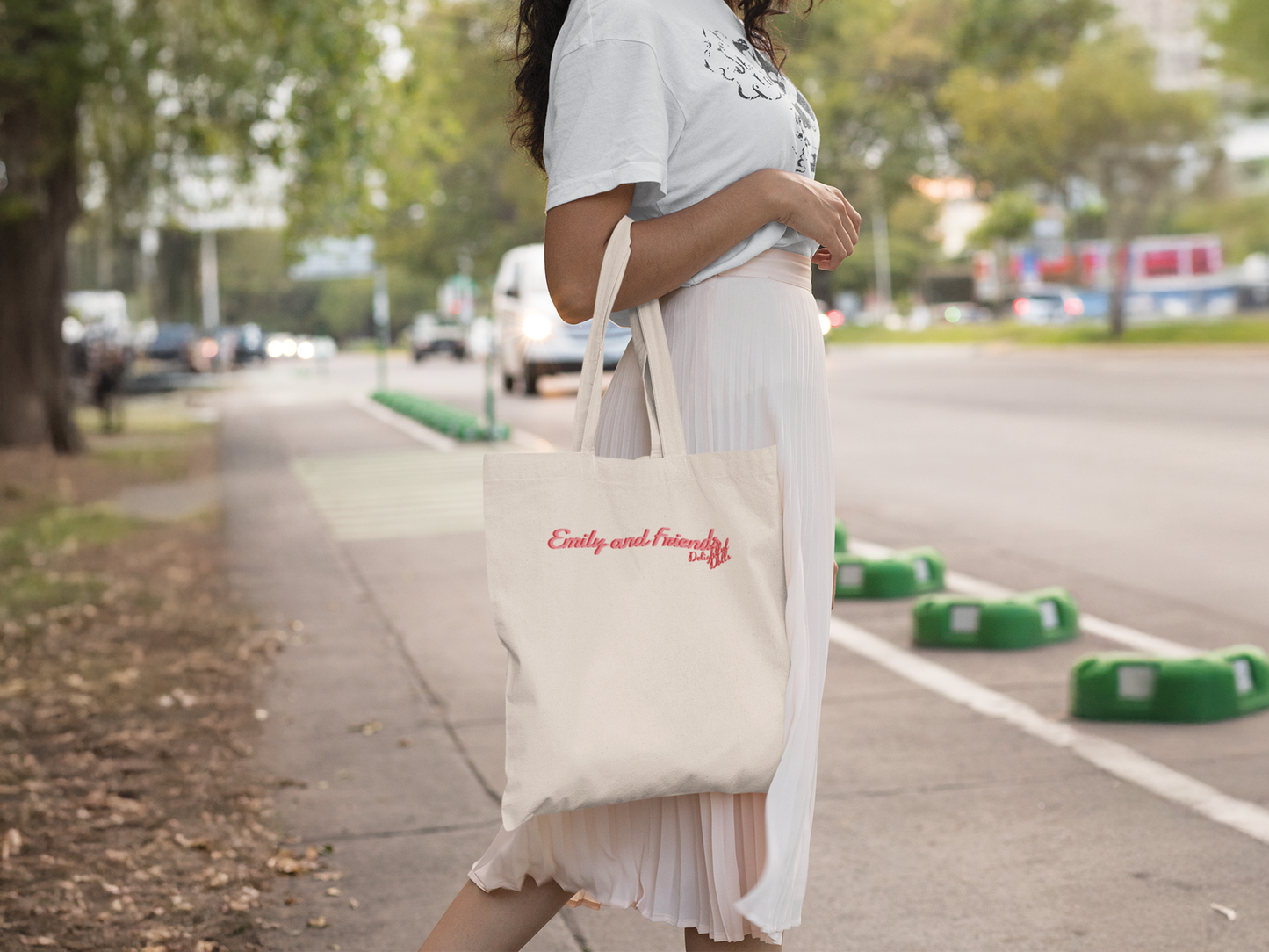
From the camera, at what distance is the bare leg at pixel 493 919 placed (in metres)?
2.01

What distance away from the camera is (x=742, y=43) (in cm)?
200

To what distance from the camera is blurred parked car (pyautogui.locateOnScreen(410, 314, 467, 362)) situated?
55.5 metres

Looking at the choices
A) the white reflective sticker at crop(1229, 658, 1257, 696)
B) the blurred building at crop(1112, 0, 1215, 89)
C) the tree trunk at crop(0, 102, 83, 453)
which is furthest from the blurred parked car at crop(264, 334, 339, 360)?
the white reflective sticker at crop(1229, 658, 1257, 696)

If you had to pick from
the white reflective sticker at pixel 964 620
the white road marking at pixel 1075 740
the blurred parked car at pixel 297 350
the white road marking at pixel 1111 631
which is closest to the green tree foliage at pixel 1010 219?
the blurred parked car at pixel 297 350

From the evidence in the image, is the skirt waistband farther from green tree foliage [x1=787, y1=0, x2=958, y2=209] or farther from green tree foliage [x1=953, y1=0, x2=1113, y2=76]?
green tree foliage [x1=787, y1=0, x2=958, y2=209]

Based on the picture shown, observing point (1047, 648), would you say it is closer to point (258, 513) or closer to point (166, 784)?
point (166, 784)

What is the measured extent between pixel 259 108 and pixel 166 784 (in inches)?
459

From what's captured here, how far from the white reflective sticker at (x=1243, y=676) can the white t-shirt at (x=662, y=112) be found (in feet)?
11.1

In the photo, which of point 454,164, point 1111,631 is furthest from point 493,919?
point 454,164

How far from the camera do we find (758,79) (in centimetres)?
195

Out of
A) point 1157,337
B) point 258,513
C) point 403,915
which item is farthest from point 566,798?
point 1157,337

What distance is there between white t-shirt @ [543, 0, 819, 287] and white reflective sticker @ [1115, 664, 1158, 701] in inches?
124

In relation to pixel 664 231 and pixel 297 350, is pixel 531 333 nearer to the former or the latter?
pixel 664 231

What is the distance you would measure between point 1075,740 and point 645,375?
3.06 m
